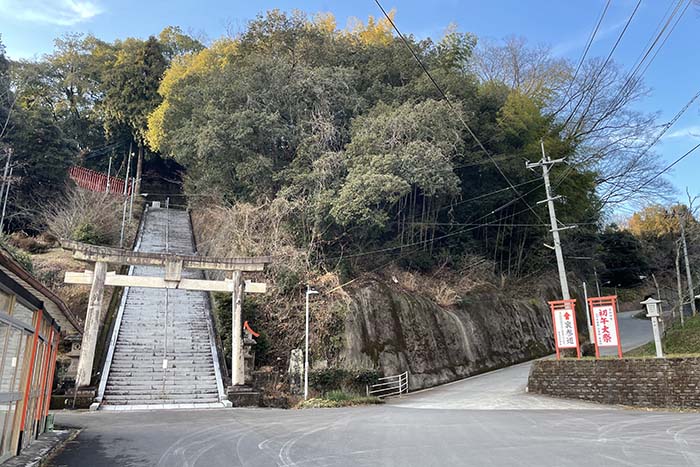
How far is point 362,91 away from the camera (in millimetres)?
18453

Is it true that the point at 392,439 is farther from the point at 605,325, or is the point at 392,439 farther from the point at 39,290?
the point at 605,325

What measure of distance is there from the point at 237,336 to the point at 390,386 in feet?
17.3

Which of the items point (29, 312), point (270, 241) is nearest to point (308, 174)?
point (270, 241)

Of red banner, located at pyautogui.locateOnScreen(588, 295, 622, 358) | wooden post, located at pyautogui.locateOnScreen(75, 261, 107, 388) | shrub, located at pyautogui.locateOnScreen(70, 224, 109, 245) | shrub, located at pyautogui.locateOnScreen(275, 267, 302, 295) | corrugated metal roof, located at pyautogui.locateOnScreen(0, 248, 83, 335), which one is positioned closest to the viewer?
corrugated metal roof, located at pyautogui.locateOnScreen(0, 248, 83, 335)

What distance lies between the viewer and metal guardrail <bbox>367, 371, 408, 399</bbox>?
534 inches

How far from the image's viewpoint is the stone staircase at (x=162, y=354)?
11109mm

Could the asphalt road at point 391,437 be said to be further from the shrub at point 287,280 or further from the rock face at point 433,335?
the shrub at point 287,280

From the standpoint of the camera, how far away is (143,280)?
40.4 ft

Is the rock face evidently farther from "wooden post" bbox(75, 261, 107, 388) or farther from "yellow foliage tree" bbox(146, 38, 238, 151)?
"yellow foliage tree" bbox(146, 38, 238, 151)

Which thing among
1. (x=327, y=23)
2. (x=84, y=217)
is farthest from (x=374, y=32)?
(x=84, y=217)

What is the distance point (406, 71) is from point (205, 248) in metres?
12.4

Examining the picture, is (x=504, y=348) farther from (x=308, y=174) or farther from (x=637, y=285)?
(x=637, y=285)

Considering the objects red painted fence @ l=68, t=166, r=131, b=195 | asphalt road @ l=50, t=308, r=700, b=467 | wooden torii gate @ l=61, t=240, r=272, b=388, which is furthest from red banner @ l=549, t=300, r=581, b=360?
red painted fence @ l=68, t=166, r=131, b=195

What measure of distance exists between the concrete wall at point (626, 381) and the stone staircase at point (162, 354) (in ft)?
28.9
